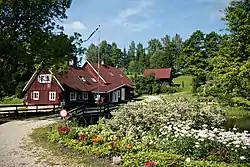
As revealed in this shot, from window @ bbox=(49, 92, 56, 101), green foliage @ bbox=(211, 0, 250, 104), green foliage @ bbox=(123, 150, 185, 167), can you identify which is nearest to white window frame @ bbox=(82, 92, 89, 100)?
window @ bbox=(49, 92, 56, 101)

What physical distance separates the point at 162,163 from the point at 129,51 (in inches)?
4707

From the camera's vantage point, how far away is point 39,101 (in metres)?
43.7

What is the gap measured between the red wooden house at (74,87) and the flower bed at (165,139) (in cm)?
2287

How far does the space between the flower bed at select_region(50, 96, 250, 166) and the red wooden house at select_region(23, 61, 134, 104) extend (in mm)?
22868

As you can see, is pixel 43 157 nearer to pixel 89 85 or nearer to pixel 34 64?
pixel 34 64

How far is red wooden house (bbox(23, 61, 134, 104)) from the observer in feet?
137

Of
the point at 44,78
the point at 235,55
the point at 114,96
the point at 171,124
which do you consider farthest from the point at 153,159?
the point at 114,96

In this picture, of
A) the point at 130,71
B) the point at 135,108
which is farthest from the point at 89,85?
the point at 130,71

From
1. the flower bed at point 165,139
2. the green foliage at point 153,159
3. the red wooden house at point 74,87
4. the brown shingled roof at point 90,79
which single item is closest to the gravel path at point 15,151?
the flower bed at point 165,139

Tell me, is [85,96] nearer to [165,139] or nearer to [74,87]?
[74,87]

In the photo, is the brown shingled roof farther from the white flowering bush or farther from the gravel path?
the white flowering bush

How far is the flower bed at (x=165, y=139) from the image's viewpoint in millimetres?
9820

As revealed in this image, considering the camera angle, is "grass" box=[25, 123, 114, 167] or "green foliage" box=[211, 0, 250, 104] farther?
"green foliage" box=[211, 0, 250, 104]

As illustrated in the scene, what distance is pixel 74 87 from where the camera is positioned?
139 feet
